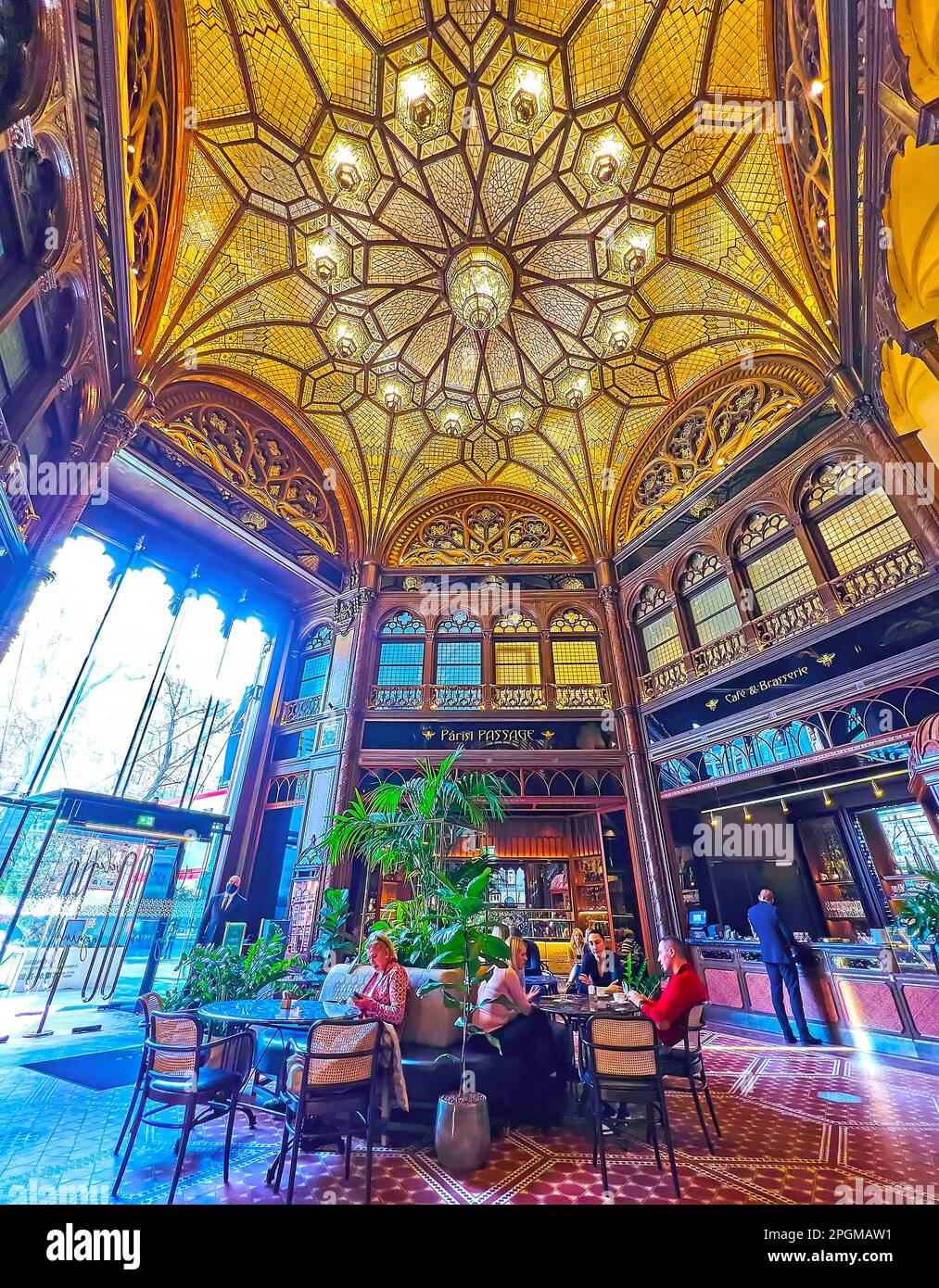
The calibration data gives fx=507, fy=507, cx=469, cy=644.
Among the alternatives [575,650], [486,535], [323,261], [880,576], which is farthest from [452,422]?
[880,576]

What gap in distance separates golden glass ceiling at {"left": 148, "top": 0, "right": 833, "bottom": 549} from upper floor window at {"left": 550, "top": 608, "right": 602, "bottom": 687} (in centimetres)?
230

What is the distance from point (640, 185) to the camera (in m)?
8.57

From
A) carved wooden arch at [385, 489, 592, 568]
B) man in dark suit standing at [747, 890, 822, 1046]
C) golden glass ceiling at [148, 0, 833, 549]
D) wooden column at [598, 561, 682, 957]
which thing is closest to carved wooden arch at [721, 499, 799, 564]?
golden glass ceiling at [148, 0, 833, 549]

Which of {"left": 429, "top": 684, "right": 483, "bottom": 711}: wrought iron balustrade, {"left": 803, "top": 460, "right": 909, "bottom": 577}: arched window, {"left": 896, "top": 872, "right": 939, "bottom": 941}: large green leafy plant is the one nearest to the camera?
{"left": 896, "top": 872, "right": 939, "bottom": 941}: large green leafy plant

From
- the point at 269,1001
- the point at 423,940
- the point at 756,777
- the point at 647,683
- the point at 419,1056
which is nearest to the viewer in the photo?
the point at 419,1056

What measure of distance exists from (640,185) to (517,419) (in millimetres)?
4413

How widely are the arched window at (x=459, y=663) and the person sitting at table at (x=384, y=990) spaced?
23.3 feet

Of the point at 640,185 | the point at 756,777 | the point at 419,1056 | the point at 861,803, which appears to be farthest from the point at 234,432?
the point at 861,803

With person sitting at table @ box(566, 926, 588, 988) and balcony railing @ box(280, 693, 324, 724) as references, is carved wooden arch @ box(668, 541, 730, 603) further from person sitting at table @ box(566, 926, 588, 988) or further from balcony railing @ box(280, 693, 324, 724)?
balcony railing @ box(280, 693, 324, 724)

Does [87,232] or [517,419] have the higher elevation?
[517,419]

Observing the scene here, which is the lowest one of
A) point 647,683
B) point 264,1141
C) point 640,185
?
point 264,1141

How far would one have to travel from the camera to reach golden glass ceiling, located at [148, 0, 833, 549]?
23.9ft

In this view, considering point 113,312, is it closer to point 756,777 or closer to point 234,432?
point 234,432

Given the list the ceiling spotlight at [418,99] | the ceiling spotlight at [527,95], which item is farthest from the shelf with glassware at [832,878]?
the ceiling spotlight at [418,99]
